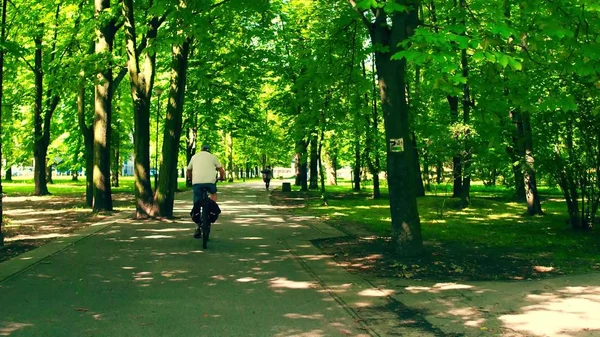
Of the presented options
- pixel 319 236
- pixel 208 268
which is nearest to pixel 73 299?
pixel 208 268

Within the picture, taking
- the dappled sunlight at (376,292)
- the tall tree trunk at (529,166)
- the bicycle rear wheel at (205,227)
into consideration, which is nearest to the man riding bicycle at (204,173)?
the bicycle rear wheel at (205,227)

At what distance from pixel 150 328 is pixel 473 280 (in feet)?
14.4

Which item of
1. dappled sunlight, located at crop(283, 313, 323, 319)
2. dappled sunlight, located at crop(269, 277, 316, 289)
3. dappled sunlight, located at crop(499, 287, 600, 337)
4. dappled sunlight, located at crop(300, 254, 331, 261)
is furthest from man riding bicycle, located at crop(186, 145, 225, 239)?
dappled sunlight, located at crop(499, 287, 600, 337)

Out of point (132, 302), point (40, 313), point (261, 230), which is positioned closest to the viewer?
point (40, 313)

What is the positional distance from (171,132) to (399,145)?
892cm

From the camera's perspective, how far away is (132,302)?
6.18 metres

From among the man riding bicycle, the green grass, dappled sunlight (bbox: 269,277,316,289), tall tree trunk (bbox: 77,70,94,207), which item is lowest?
dappled sunlight (bbox: 269,277,316,289)

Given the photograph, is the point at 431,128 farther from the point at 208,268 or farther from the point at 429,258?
the point at 208,268

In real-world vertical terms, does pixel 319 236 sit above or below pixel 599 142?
below

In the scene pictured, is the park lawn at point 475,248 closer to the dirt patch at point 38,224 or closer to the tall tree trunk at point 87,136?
the dirt patch at point 38,224

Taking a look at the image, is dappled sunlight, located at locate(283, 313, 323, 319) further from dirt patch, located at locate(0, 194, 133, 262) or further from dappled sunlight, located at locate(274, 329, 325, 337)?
dirt patch, located at locate(0, 194, 133, 262)

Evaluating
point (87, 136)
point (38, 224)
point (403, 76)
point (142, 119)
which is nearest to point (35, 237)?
point (38, 224)

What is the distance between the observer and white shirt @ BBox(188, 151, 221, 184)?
11078 millimetres

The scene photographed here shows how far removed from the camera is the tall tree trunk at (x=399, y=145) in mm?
8812
